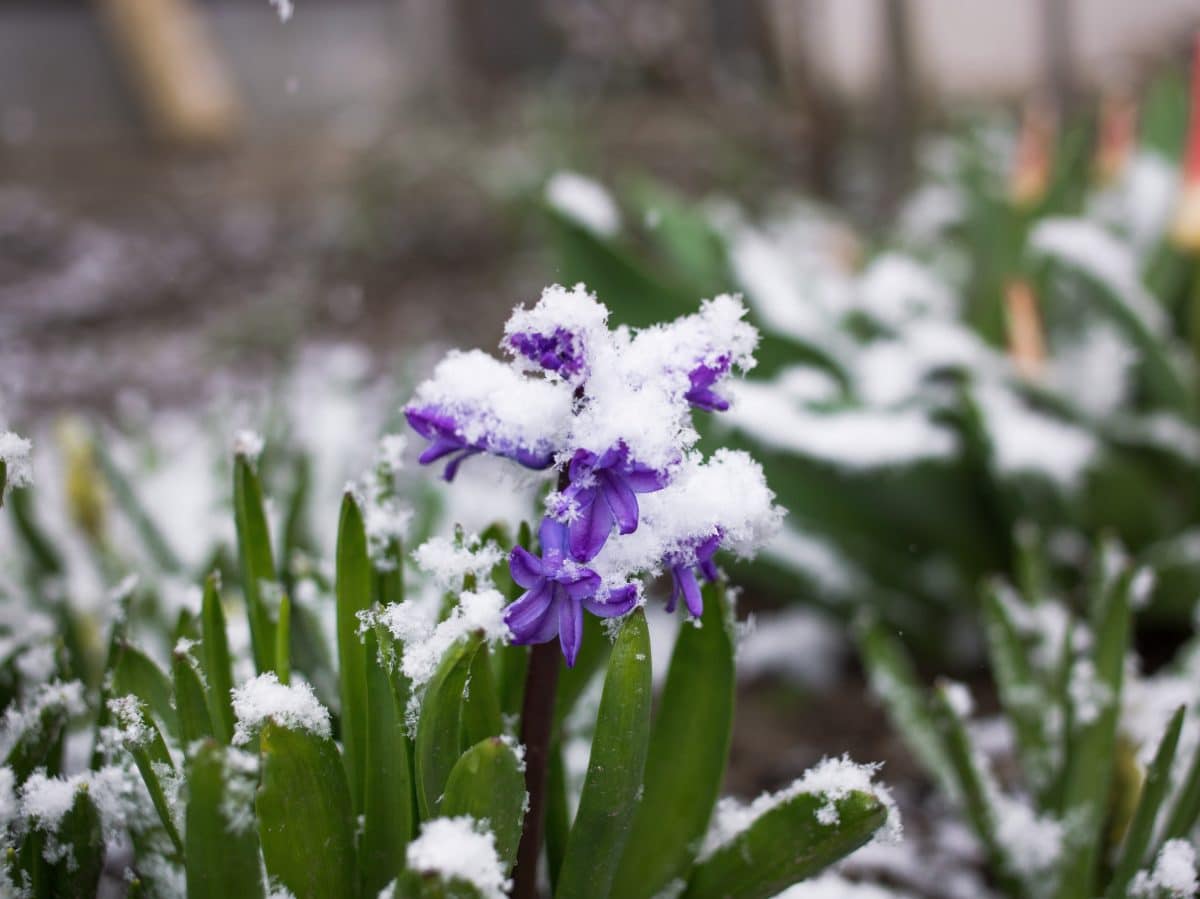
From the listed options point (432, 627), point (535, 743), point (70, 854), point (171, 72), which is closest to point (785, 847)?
point (535, 743)

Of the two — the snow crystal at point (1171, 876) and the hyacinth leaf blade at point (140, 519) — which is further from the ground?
the hyacinth leaf blade at point (140, 519)

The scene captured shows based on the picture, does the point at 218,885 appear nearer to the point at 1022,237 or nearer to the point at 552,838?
the point at 552,838

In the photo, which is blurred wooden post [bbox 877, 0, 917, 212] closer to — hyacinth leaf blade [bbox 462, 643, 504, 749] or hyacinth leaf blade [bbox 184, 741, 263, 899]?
hyacinth leaf blade [bbox 462, 643, 504, 749]

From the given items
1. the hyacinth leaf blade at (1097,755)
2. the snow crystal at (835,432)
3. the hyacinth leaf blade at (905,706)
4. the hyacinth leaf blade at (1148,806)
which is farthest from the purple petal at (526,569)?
the snow crystal at (835,432)

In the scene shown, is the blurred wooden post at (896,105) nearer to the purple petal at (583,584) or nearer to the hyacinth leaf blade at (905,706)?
the hyacinth leaf blade at (905,706)

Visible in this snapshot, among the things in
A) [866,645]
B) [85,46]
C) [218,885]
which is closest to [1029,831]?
[866,645]

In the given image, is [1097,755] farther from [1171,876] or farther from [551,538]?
[551,538]
